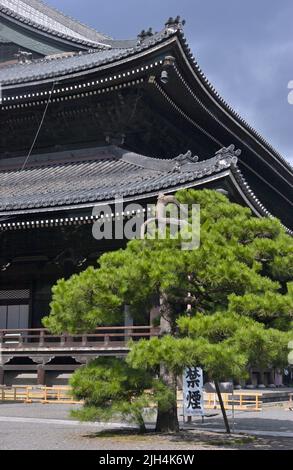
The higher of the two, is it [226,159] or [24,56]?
[24,56]

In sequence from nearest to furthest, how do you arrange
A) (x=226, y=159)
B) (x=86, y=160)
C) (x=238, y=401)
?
(x=226, y=159) < (x=238, y=401) < (x=86, y=160)

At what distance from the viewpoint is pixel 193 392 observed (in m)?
13.6

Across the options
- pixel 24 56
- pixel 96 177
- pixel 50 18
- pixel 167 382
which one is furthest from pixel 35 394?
pixel 50 18

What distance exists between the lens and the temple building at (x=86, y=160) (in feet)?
63.3

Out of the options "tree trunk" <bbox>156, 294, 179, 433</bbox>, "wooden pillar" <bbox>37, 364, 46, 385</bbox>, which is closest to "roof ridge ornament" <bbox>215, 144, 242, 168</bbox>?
"tree trunk" <bbox>156, 294, 179, 433</bbox>

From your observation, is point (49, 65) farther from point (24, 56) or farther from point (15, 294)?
point (15, 294)

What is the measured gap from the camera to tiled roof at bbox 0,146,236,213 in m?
18.2

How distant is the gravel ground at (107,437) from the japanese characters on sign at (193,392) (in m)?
0.40

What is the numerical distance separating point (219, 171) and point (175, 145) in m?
7.92

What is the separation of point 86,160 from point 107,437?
1340 centimetres

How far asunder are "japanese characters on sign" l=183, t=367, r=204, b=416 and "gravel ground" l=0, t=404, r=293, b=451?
1.31 feet

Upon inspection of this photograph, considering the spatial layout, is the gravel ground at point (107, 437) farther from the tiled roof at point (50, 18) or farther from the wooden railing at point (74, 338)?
the tiled roof at point (50, 18)

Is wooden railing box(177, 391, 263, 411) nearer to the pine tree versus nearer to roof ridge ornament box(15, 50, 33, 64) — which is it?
the pine tree
